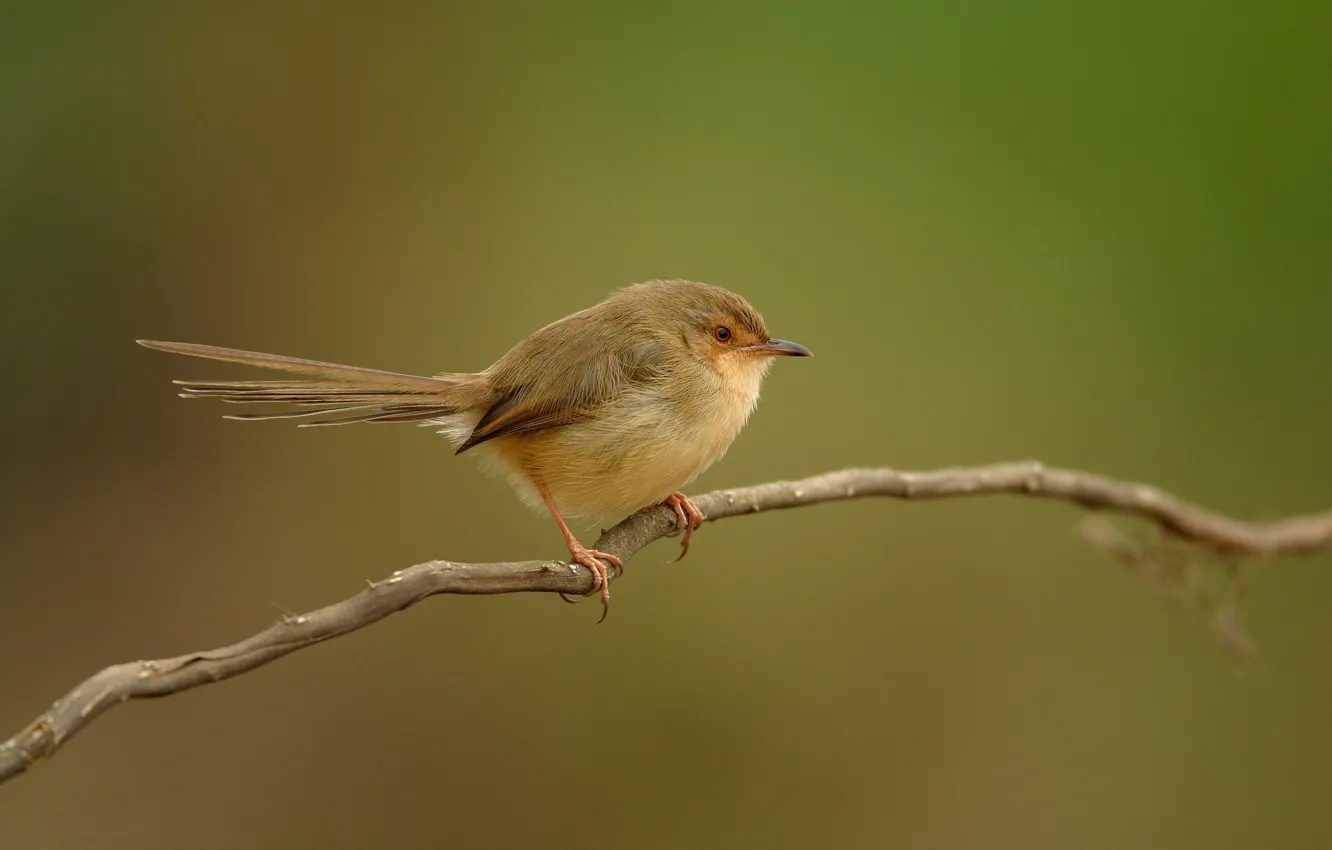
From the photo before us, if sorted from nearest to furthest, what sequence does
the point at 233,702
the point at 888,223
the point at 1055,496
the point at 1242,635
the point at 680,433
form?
the point at 680,433 < the point at 1055,496 < the point at 1242,635 < the point at 233,702 < the point at 888,223

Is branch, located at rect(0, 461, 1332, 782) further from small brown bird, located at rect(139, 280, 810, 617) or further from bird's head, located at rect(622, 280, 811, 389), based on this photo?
bird's head, located at rect(622, 280, 811, 389)

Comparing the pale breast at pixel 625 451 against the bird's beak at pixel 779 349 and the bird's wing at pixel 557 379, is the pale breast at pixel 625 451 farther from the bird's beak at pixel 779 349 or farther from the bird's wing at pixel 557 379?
the bird's beak at pixel 779 349

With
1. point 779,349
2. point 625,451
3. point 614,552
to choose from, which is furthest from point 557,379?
point 779,349

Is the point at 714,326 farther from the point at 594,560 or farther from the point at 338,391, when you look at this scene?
the point at 338,391

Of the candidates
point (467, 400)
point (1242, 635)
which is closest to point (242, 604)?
point (467, 400)

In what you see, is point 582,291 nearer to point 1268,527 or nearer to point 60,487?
point 60,487
